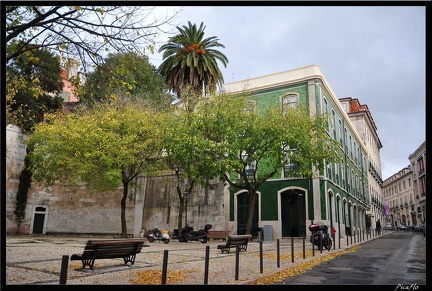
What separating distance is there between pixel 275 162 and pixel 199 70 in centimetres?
1045

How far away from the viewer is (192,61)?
26.0 meters

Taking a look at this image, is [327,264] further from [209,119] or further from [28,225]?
[28,225]

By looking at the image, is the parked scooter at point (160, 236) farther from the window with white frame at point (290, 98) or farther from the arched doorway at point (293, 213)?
the window with white frame at point (290, 98)

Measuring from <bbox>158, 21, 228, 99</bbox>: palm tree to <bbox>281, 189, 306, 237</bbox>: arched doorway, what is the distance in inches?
383

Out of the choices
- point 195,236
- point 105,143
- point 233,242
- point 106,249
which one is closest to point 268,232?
point 195,236

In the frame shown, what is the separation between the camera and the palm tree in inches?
1030

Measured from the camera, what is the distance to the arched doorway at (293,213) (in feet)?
82.5

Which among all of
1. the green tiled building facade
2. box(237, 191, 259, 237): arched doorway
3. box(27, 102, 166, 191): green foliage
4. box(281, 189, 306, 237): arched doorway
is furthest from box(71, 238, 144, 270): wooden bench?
box(281, 189, 306, 237): arched doorway

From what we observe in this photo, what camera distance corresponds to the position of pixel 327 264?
11.5 metres

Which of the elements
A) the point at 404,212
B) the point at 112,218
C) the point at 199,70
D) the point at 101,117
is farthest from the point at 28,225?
the point at 404,212

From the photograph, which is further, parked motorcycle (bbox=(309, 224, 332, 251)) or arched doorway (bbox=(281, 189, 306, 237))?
arched doorway (bbox=(281, 189, 306, 237))

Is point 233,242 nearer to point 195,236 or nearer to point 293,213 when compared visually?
point 195,236

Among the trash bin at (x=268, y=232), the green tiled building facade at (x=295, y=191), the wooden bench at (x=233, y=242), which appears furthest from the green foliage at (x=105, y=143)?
the trash bin at (x=268, y=232)

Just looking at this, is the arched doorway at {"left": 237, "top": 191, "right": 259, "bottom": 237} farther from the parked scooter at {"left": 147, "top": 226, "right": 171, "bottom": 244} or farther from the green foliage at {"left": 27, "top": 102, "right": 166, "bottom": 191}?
the green foliage at {"left": 27, "top": 102, "right": 166, "bottom": 191}
